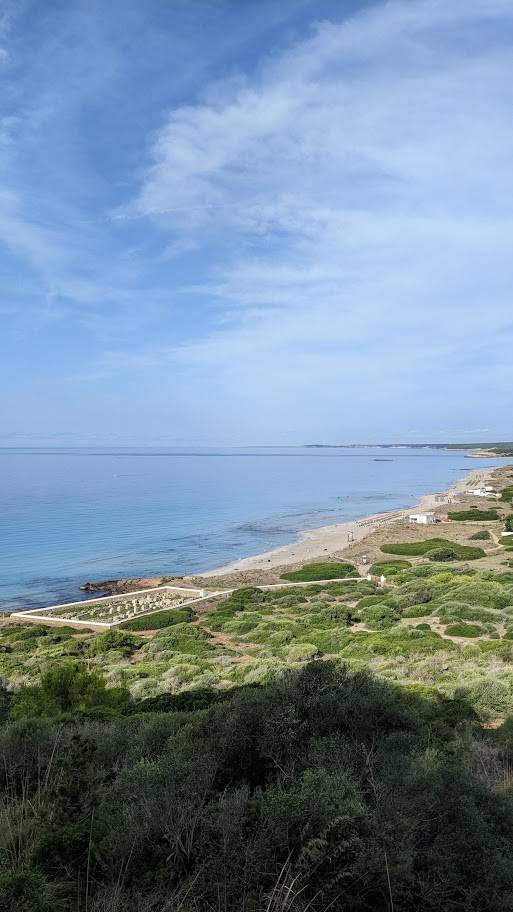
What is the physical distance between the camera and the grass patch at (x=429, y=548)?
38612 millimetres

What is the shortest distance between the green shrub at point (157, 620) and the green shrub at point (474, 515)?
1629 inches

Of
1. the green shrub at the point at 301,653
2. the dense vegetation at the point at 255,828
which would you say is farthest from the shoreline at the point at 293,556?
A: the dense vegetation at the point at 255,828

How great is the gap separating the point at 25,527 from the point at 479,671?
5535cm

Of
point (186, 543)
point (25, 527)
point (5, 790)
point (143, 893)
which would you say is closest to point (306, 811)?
point (143, 893)

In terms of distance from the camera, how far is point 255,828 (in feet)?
13.8

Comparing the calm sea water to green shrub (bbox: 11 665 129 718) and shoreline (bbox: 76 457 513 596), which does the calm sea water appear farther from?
green shrub (bbox: 11 665 129 718)

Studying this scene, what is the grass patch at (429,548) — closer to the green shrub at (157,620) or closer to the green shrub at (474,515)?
the green shrub at (474,515)

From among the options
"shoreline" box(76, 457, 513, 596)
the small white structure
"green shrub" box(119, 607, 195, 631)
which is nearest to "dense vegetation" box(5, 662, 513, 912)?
"green shrub" box(119, 607, 195, 631)

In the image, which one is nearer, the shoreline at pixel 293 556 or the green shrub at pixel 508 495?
the shoreline at pixel 293 556

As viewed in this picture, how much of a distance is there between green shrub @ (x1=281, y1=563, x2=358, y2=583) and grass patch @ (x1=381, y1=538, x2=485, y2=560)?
267 inches

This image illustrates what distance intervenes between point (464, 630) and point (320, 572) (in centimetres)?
1824

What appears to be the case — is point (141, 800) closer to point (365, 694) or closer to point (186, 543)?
point (365, 694)

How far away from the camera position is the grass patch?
38.6m

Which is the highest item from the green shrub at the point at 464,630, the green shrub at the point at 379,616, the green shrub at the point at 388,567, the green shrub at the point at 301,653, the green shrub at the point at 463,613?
the green shrub at the point at 301,653
